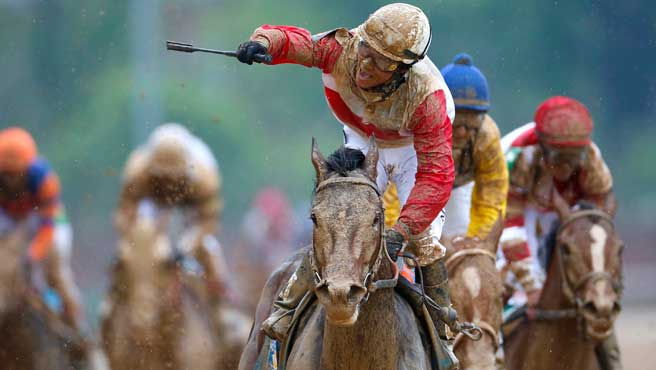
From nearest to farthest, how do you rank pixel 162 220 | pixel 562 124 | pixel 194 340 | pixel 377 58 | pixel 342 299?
pixel 342 299, pixel 377 58, pixel 562 124, pixel 194 340, pixel 162 220

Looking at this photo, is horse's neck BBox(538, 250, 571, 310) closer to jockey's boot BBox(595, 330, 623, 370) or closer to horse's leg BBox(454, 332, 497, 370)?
jockey's boot BBox(595, 330, 623, 370)

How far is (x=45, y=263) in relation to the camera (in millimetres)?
11727

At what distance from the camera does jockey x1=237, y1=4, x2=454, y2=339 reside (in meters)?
6.23

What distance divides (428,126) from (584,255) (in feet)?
11.7

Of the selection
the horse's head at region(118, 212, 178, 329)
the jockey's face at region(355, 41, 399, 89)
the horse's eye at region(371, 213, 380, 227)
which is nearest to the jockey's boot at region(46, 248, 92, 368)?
the horse's head at region(118, 212, 178, 329)

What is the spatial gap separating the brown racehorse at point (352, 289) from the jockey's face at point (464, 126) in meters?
2.72

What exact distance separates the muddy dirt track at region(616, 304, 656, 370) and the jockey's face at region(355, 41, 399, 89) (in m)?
10.1

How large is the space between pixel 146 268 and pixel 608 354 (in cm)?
393

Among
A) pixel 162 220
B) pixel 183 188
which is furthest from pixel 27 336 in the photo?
pixel 183 188

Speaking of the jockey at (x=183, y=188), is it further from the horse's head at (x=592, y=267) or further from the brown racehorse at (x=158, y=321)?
the horse's head at (x=592, y=267)

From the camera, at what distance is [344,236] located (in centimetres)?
554

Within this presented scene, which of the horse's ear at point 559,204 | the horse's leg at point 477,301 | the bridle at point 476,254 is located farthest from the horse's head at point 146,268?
the horse's leg at point 477,301

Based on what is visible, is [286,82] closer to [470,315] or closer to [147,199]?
[147,199]

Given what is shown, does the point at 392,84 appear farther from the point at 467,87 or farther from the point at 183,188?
the point at 183,188
